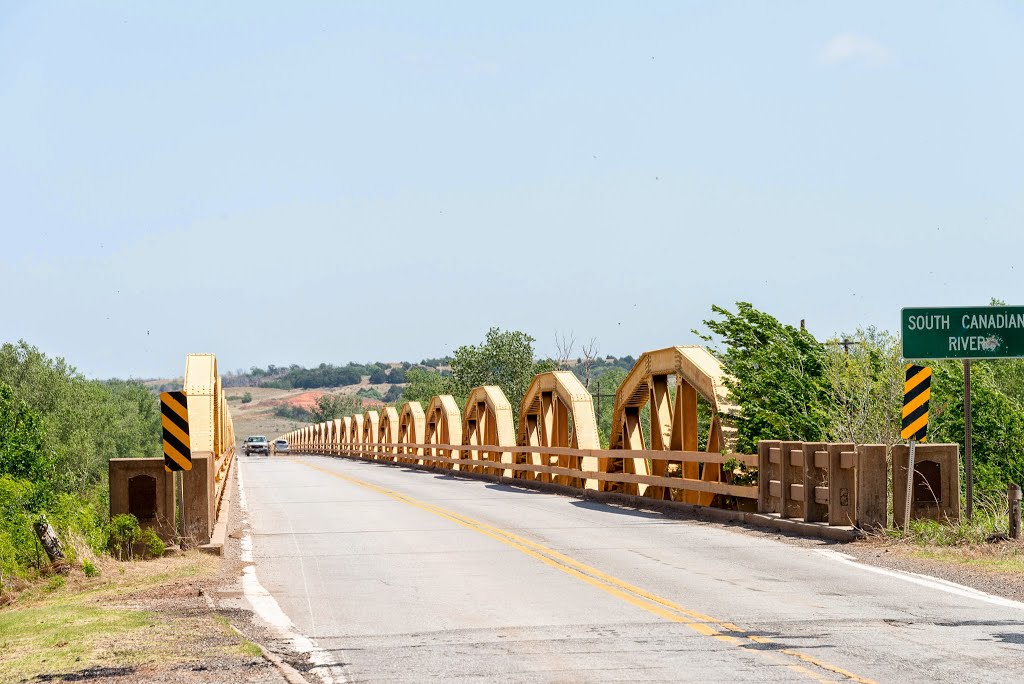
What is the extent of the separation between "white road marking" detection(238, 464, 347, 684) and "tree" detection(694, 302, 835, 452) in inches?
346

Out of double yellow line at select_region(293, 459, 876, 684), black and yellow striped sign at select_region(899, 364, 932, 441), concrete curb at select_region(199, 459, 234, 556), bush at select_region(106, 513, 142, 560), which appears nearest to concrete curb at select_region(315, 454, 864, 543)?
black and yellow striped sign at select_region(899, 364, 932, 441)

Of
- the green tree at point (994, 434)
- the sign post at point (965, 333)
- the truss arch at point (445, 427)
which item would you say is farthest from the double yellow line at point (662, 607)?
the truss arch at point (445, 427)

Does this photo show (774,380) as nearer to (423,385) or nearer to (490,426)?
(490,426)

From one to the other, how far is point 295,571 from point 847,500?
7204 mm

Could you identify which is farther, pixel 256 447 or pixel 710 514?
pixel 256 447

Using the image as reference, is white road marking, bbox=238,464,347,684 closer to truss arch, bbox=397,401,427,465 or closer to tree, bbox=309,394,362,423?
truss arch, bbox=397,401,427,465

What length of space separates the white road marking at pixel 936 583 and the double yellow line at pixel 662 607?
266 cm

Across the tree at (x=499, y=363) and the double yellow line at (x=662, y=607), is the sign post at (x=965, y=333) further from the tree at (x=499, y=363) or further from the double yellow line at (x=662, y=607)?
the tree at (x=499, y=363)

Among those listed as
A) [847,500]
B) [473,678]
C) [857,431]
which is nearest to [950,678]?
[473,678]

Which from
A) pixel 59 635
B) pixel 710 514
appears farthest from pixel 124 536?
pixel 710 514

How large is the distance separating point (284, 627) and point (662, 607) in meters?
3.09

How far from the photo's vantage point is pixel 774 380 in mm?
19797

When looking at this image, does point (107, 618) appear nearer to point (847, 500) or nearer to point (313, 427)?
point (847, 500)

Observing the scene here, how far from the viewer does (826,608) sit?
9.90 m
